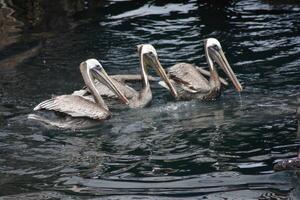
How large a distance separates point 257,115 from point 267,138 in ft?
2.72

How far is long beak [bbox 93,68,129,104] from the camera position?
320 inches

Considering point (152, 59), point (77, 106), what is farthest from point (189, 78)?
point (77, 106)

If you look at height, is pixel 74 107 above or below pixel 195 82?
above

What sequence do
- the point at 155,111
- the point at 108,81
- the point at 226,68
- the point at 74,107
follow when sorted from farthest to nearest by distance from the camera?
the point at 226,68 < the point at 108,81 < the point at 155,111 < the point at 74,107

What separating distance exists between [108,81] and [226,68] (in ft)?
5.03

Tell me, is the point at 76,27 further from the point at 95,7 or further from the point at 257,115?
the point at 257,115

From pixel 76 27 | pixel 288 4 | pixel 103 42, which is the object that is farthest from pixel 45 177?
pixel 288 4

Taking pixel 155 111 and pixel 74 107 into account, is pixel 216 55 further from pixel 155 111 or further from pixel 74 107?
pixel 74 107

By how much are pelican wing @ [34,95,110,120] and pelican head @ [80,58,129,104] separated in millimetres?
563

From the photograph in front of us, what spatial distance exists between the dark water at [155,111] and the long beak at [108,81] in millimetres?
173

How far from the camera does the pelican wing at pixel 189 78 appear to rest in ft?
28.0

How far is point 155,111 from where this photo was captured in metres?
8.07

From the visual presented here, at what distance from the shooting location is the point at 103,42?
1107 centimetres

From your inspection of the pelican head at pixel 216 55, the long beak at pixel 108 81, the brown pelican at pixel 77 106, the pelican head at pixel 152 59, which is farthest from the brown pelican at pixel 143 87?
the pelican head at pixel 216 55
